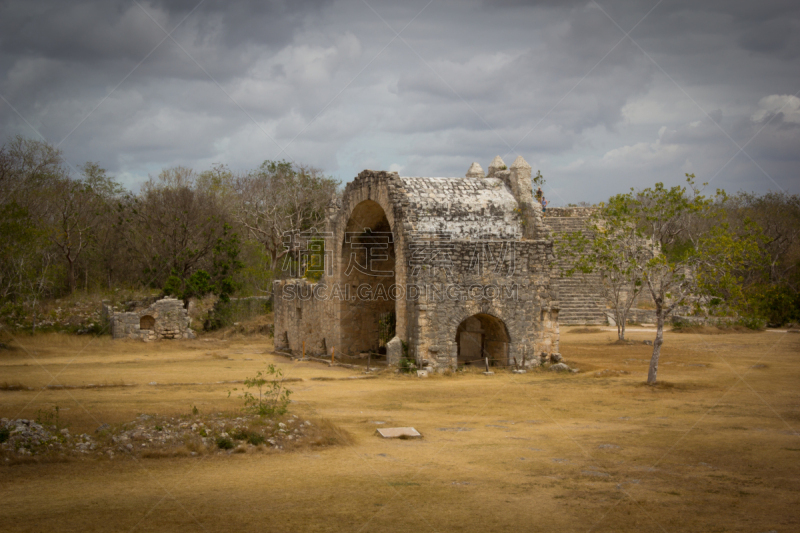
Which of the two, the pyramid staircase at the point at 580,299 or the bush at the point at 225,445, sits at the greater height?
the pyramid staircase at the point at 580,299

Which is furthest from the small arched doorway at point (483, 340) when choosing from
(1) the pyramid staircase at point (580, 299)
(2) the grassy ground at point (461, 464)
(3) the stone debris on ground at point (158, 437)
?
(1) the pyramid staircase at point (580, 299)

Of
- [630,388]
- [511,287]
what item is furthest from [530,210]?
[630,388]

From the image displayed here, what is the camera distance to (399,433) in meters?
9.61

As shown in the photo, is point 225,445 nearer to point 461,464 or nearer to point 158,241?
point 461,464

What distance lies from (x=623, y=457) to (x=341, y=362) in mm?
12032

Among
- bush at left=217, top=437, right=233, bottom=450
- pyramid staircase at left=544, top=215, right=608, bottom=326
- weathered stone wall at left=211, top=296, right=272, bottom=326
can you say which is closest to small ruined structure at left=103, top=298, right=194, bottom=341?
weathered stone wall at left=211, top=296, right=272, bottom=326

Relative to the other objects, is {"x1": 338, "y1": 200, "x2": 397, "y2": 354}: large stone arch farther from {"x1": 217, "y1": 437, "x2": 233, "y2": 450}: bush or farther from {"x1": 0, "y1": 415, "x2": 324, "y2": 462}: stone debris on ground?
{"x1": 217, "y1": 437, "x2": 233, "y2": 450}: bush

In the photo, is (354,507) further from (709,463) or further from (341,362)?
(341,362)

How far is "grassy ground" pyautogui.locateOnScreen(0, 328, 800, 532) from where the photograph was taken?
6074 mm

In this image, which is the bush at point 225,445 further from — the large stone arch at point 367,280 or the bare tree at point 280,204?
the bare tree at point 280,204

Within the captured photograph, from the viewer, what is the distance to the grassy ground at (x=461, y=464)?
6074 mm

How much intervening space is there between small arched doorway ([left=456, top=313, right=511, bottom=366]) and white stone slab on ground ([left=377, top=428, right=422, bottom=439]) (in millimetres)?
7171

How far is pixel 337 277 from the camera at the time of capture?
19922 mm

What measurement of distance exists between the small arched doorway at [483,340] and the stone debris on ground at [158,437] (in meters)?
8.55
